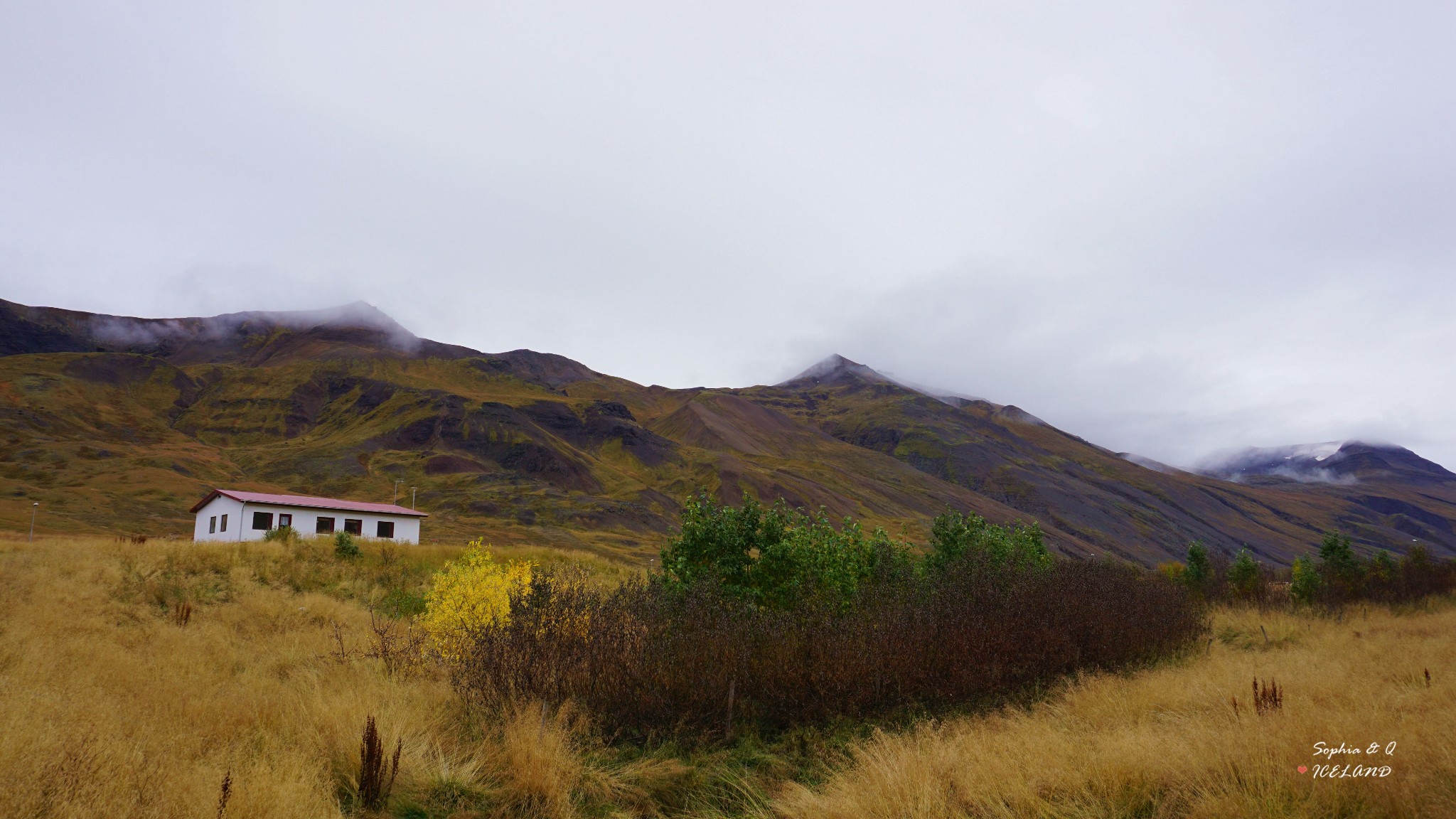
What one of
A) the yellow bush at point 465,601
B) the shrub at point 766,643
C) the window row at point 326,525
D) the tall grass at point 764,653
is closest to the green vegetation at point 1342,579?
the shrub at point 766,643

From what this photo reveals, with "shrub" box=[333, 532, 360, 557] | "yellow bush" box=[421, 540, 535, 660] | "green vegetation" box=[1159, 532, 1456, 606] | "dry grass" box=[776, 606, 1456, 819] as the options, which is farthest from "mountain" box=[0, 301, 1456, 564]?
"dry grass" box=[776, 606, 1456, 819]

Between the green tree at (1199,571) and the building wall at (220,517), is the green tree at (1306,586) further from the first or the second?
the building wall at (220,517)

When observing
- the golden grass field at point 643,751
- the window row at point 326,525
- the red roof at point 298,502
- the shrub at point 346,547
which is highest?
the golden grass field at point 643,751

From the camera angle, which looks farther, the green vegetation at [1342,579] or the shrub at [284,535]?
the shrub at [284,535]

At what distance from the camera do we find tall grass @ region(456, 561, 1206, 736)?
370 inches

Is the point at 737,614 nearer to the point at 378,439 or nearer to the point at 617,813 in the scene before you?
the point at 617,813

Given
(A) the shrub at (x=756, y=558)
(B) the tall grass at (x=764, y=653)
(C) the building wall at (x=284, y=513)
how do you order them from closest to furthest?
(B) the tall grass at (x=764, y=653)
(A) the shrub at (x=756, y=558)
(C) the building wall at (x=284, y=513)

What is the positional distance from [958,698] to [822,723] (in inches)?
93.1

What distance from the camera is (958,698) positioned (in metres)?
10.8

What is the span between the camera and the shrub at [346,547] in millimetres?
29922

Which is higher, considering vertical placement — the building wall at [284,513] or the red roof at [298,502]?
the red roof at [298,502]

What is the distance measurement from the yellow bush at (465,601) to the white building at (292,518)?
26435mm

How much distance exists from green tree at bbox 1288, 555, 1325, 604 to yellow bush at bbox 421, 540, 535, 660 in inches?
1167

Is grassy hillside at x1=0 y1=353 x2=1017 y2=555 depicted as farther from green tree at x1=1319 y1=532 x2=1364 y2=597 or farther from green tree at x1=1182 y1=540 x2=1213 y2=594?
green tree at x1=1319 y1=532 x2=1364 y2=597
